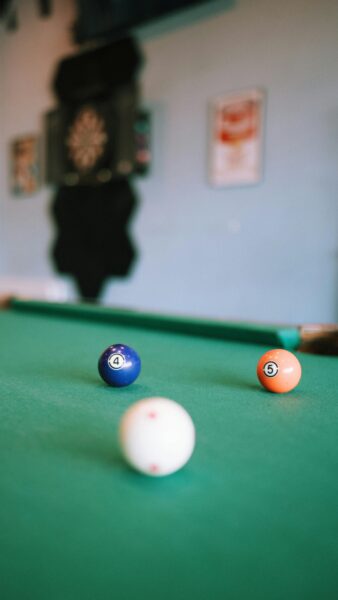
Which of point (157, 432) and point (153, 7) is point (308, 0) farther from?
point (157, 432)

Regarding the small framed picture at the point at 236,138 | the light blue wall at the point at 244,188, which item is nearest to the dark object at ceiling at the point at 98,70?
the light blue wall at the point at 244,188

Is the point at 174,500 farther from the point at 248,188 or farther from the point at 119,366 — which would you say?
the point at 248,188

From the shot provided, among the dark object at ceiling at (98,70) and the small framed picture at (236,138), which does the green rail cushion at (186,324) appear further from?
the dark object at ceiling at (98,70)

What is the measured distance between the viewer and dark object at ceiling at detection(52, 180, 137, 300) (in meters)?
4.48

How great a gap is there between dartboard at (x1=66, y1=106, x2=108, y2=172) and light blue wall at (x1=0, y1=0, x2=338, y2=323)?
525 millimetres

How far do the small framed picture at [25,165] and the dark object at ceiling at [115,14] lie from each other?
1.38 meters

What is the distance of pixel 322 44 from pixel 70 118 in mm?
2453

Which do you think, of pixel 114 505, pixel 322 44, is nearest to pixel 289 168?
pixel 322 44

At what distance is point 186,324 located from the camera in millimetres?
2008

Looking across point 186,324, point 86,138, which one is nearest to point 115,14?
point 86,138

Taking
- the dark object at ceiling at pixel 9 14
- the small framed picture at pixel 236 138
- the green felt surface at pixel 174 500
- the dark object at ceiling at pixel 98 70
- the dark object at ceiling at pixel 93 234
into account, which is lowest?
the green felt surface at pixel 174 500

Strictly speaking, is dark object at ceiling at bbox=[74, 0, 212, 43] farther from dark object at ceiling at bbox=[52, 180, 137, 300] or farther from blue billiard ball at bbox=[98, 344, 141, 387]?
blue billiard ball at bbox=[98, 344, 141, 387]

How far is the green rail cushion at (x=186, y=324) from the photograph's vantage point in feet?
5.65

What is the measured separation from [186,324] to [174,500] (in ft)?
4.48
